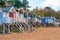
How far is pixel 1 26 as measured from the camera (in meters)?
35.3

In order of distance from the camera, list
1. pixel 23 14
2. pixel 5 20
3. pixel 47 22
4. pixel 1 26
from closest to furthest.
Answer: pixel 5 20 → pixel 1 26 → pixel 23 14 → pixel 47 22

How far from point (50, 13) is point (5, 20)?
2263 inches

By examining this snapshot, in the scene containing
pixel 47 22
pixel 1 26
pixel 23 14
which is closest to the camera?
pixel 1 26

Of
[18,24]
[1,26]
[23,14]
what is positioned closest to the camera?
[1,26]

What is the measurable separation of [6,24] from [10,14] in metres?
7.32

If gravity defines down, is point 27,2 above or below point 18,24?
above

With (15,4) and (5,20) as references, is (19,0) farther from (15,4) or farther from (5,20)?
(5,20)

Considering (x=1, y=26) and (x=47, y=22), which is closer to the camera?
(x=1, y=26)

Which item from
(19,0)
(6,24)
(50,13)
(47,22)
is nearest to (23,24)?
(6,24)

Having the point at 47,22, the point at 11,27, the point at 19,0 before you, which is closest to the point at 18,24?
the point at 11,27

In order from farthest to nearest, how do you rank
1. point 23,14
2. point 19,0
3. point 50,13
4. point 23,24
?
point 50,13, point 19,0, point 23,14, point 23,24

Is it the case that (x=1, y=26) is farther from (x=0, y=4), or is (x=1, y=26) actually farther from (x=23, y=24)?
(x=0, y=4)

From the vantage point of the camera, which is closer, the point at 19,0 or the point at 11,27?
the point at 11,27

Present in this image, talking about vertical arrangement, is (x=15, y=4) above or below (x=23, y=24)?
above
